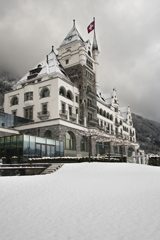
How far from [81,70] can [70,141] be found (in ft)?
58.7

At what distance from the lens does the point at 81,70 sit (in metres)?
54.3

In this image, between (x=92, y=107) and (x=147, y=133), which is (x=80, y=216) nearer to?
(x=92, y=107)

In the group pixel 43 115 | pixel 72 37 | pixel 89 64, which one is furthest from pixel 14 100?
pixel 72 37

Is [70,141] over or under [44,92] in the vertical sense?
under

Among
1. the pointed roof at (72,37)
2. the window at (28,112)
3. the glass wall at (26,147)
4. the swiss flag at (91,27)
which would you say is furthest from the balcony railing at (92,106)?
the swiss flag at (91,27)

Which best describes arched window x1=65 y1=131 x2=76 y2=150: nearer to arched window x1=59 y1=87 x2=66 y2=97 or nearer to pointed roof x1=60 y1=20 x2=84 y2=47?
arched window x1=59 y1=87 x2=66 y2=97

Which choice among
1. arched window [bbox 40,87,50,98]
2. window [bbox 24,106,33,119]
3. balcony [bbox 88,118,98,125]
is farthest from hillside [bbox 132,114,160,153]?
arched window [bbox 40,87,50,98]

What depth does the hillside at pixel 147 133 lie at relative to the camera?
483ft

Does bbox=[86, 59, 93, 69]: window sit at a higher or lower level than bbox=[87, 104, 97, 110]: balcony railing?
higher

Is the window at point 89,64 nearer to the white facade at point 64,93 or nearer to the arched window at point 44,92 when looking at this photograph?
the white facade at point 64,93

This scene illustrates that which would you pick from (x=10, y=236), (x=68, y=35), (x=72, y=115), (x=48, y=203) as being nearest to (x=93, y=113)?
(x=72, y=115)

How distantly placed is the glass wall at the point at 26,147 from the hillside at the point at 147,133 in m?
108

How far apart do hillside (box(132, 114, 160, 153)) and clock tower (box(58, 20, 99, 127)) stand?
92.0 meters

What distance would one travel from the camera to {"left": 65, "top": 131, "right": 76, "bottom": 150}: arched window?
1777 inches
